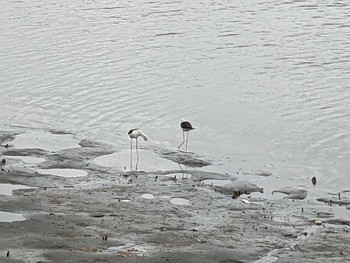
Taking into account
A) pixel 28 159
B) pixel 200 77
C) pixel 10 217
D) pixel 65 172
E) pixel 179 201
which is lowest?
pixel 10 217

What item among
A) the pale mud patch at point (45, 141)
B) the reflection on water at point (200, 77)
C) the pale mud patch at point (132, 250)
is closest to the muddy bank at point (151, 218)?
the pale mud patch at point (132, 250)

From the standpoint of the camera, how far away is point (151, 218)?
40.2ft

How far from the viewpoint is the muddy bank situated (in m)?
10.7

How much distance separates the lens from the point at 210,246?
35.9 feet

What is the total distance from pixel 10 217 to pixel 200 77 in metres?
11.3

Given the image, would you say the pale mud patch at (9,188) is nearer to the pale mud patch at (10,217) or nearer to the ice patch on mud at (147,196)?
the pale mud patch at (10,217)

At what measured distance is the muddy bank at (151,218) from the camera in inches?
421

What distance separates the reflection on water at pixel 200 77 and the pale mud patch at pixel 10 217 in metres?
4.66

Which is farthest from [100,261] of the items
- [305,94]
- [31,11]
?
[31,11]

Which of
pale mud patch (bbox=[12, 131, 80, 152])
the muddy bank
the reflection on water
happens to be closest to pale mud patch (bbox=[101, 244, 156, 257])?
the muddy bank

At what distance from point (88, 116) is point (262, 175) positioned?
5334 millimetres

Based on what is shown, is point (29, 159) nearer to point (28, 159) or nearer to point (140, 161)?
point (28, 159)

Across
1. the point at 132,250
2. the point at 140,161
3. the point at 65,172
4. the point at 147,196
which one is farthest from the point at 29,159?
the point at 132,250

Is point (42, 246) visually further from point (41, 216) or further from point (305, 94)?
point (305, 94)
